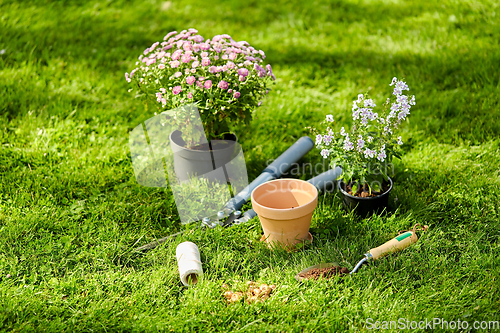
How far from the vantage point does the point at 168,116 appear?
118 inches

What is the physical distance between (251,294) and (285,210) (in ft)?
1.57

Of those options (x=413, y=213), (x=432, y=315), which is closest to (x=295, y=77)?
(x=413, y=213)

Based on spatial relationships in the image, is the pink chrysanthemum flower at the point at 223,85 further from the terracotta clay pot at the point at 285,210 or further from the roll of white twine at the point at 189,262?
the roll of white twine at the point at 189,262

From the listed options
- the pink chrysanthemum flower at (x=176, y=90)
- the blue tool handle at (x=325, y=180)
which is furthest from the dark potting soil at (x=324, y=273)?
the pink chrysanthemum flower at (x=176, y=90)

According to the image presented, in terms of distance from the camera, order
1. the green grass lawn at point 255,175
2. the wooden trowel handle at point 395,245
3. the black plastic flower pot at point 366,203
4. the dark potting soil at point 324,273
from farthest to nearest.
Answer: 1. the black plastic flower pot at point 366,203
2. the wooden trowel handle at point 395,245
3. the dark potting soil at point 324,273
4. the green grass lawn at point 255,175

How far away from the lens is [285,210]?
2.39 m

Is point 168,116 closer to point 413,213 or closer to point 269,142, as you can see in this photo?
point 269,142

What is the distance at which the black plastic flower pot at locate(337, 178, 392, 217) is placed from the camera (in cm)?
270

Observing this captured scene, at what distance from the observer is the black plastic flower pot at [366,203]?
2695mm

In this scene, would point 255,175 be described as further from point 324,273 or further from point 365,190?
point 324,273

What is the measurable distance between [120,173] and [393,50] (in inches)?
130

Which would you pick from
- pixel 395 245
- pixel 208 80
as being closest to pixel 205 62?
pixel 208 80

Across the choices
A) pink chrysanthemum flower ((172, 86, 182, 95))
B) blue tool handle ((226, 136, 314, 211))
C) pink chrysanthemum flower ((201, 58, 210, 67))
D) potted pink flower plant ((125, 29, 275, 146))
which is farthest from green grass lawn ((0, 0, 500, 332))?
pink chrysanthemum flower ((201, 58, 210, 67))

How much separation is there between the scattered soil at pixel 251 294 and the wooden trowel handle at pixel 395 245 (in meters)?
0.60
